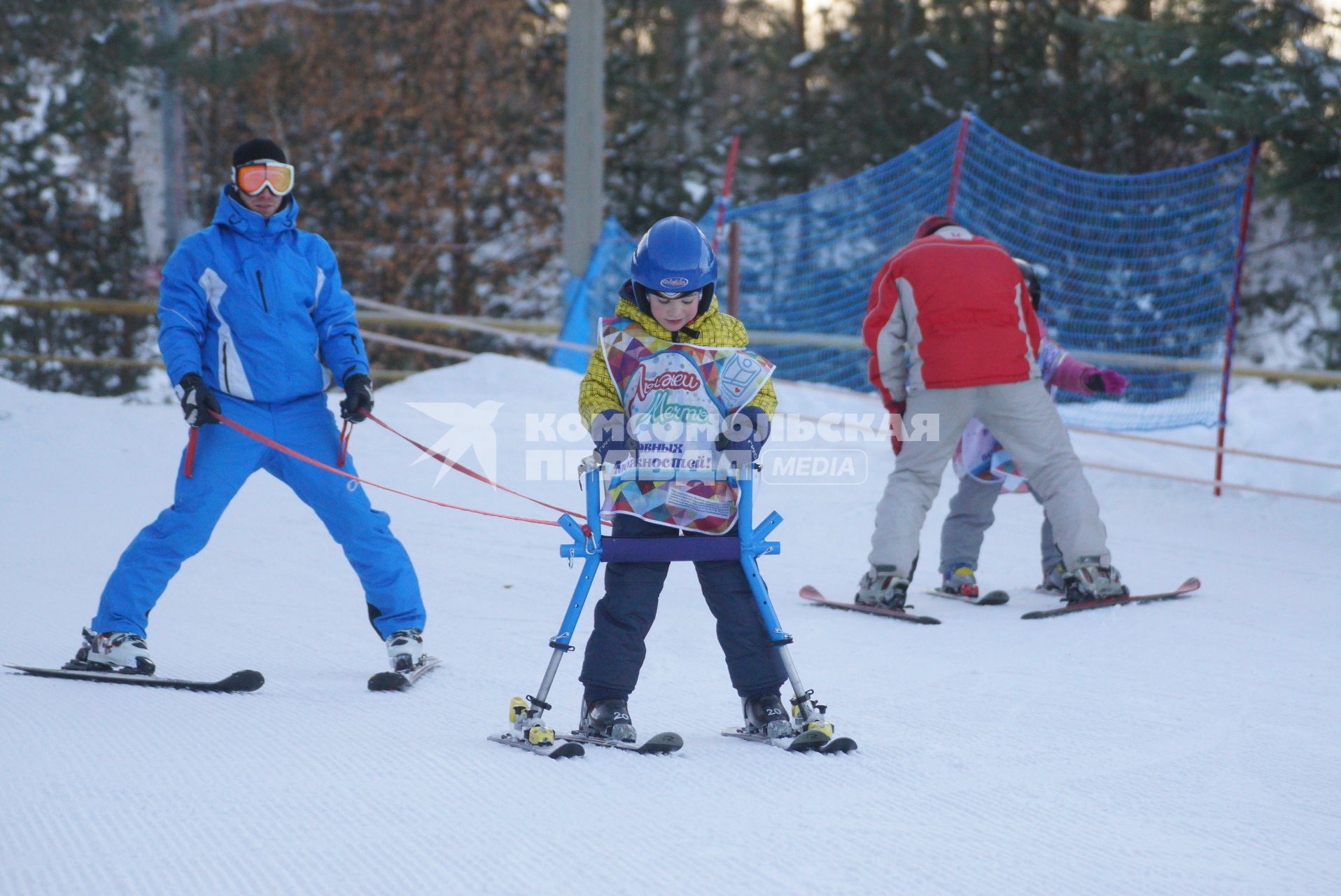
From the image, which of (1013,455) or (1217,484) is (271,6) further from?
(1013,455)

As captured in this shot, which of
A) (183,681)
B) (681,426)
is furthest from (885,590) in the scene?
(183,681)

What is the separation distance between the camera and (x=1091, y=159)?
16219mm

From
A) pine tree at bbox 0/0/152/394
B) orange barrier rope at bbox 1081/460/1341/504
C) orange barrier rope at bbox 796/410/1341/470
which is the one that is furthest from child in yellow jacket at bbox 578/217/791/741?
pine tree at bbox 0/0/152/394

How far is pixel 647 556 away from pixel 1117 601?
2.87 meters

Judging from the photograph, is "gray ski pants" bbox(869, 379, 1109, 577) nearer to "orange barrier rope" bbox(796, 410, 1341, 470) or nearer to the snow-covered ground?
the snow-covered ground

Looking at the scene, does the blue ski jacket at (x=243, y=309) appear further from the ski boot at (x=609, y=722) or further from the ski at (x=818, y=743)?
the ski at (x=818, y=743)

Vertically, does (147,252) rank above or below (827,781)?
above

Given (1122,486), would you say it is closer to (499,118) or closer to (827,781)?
(827,781)

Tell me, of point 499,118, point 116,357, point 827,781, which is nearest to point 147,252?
point 116,357

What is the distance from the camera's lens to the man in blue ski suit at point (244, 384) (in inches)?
155

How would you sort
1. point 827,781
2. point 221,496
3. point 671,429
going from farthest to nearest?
point 221,496
point 671,429
point 827,781

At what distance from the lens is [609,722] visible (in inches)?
132

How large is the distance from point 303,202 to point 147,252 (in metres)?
2.71

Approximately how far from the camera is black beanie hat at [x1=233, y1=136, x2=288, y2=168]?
3998 millimetres
